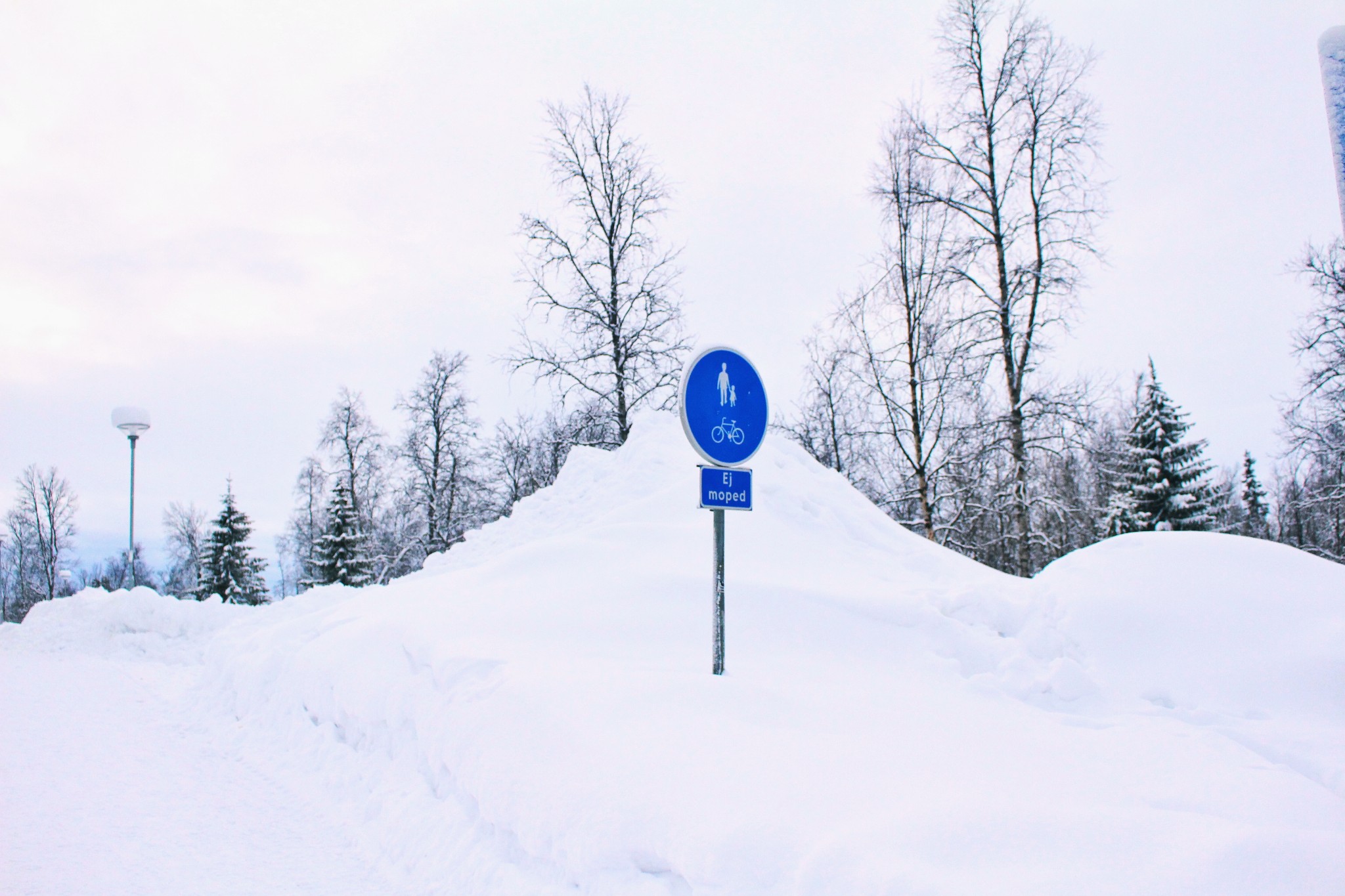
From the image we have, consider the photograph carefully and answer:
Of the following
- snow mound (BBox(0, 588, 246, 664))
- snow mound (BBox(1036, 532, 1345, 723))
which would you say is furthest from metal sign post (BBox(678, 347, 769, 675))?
snow mound (BBox(0, 588, 246, 664))

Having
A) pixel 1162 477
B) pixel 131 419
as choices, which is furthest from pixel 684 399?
pixel 1162 477

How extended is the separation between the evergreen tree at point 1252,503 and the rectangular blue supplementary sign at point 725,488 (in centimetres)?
4884

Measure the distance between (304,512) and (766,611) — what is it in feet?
179

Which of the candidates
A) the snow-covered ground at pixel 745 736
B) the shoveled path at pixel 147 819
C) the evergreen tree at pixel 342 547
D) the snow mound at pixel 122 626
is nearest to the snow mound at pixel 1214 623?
the snow-covered ground at pixel 745 736

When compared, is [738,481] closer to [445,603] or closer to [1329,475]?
[445,603]

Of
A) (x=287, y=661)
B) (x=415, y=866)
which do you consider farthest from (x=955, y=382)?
(x=415, y=866)

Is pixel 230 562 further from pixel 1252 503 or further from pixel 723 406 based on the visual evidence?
pixel 1252 503

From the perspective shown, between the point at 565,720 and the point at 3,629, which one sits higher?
the point at 565,720

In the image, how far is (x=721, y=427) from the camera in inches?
201

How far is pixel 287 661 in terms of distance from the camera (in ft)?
26.0

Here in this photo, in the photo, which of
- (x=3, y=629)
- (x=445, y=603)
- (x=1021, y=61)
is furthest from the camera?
(x=1021, y=61)

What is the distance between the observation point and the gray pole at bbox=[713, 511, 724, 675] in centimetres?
489

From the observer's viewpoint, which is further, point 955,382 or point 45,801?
point 955,382

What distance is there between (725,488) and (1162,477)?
93.0 ft
